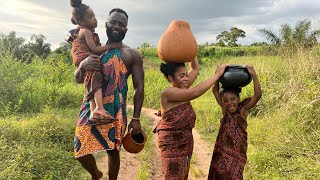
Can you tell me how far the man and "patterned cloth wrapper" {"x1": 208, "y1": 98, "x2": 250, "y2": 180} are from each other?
69cm

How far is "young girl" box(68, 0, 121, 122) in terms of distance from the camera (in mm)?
2744

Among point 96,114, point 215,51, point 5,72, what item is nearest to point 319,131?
point 96,114

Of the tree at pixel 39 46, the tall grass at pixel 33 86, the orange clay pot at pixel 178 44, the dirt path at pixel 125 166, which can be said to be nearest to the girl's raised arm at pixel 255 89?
the orange clay pot at pixel 178 44

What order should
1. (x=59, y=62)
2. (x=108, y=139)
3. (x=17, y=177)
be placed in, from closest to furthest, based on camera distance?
1. (x=108, y=139)
2. (x=17, y=177)
3. (x=59, y=62)

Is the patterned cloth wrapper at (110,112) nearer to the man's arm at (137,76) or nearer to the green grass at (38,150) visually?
the man's arm at (137,76)

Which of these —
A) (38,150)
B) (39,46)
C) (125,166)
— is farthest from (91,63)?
(39,46)

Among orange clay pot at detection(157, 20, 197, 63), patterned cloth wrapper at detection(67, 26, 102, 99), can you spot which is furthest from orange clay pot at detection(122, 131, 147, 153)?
orange clay pot at detection(157, 20, 197, 63)

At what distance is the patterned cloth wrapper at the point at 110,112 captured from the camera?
283 centimetres

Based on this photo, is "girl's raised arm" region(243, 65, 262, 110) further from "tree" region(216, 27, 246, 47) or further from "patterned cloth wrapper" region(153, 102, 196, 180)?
"tree" region(216, 27, 246, 47)

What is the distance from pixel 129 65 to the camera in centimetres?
291

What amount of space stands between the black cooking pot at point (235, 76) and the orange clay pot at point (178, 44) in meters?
0.28

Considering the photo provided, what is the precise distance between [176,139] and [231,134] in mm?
446

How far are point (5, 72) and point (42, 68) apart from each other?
5.34ft

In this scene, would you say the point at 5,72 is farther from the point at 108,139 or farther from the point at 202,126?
the point at 108,139
